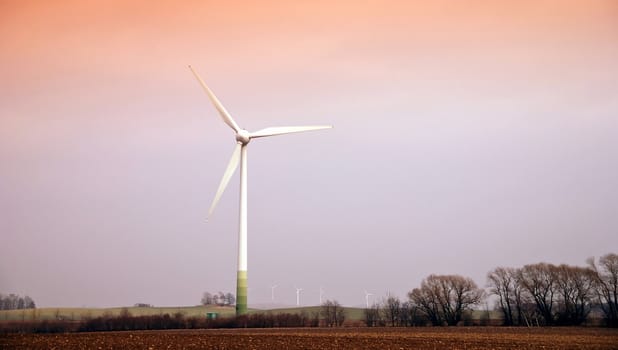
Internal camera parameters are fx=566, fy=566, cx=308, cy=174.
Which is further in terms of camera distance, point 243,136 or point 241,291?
point 243,136

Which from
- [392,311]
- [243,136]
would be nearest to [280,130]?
[243,136]

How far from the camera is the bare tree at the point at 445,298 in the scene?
3625 inches

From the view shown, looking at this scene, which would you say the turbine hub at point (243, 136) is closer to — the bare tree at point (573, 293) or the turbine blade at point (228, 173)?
the turbine blade at point (228, 173)

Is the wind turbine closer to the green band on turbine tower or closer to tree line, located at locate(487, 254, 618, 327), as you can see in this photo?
the green band on turbine tower

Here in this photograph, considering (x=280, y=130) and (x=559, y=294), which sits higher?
(x=280, y=130)

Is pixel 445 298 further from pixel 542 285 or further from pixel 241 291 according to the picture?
pixel 241 291

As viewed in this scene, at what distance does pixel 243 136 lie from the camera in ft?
233

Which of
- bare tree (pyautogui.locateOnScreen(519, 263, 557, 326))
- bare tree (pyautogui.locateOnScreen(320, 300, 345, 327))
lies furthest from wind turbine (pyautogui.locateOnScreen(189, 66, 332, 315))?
bare tree (pyautogui.locateOnScreen(519, 263, 557, 326))

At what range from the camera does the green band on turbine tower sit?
69812mm

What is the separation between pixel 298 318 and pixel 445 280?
29.8 meters

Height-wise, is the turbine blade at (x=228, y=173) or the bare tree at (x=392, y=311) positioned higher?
the turbine blade at (x=228, y=173)

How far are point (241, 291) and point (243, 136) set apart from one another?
63.5 ft

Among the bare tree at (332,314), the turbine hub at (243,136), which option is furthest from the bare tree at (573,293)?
the turbine hub at (243,136)

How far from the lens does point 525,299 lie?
9219 cm
